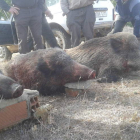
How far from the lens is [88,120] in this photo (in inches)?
101

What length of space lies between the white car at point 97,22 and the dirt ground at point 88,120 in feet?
13.5

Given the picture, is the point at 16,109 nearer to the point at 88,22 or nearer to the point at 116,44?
the point at 116,44

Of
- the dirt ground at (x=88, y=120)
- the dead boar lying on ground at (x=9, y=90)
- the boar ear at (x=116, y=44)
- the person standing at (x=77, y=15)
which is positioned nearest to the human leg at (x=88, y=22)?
the person standing at (x=77, y=15)

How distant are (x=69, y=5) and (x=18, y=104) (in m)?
4.41

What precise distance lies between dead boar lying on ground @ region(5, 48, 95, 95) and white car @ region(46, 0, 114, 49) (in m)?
3.78

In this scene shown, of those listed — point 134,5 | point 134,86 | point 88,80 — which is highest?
point 134,5

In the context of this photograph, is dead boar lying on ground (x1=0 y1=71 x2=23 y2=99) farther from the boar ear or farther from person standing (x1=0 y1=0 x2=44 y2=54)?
person standing (x1=0 y1=0 x2=44 y2=54)

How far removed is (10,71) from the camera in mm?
3656

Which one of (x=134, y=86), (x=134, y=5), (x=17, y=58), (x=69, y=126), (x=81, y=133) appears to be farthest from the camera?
(x=134, y=5)

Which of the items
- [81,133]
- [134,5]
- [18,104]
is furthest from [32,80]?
[134,5]

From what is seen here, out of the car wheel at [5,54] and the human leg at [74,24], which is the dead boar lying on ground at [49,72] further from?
the car wheel at [5,54]

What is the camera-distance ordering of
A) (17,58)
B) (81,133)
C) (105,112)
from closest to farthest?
(81,133)
(105,112)
(17,58)

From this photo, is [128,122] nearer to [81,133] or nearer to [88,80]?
[81,133]

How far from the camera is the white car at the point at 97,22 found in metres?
7.41
